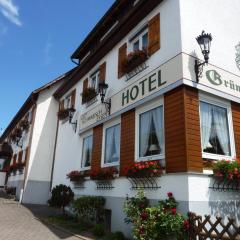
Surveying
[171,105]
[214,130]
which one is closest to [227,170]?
[214,130]

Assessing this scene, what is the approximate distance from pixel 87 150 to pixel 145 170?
5394 millimetres

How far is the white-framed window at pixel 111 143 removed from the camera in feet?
32.2

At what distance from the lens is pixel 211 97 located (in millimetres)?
7539

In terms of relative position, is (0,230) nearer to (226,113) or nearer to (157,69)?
(157,69)

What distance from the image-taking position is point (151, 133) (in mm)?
8125

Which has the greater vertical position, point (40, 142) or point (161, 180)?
point (40, 142)

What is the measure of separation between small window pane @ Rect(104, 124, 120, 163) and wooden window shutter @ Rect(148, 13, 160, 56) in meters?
2.87

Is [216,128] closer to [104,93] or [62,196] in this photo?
[104,93]

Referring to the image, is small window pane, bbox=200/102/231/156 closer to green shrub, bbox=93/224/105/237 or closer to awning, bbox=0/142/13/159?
green shrub, bbox=93/224/105/237

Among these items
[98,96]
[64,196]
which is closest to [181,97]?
[98,96]

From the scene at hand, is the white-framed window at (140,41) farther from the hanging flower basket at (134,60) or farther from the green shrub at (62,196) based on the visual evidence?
the green shrub at (62,196)

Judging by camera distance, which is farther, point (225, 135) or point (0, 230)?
point (0, 230)

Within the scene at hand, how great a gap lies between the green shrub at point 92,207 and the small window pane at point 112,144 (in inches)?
54.8

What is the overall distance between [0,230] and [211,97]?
7174mm
